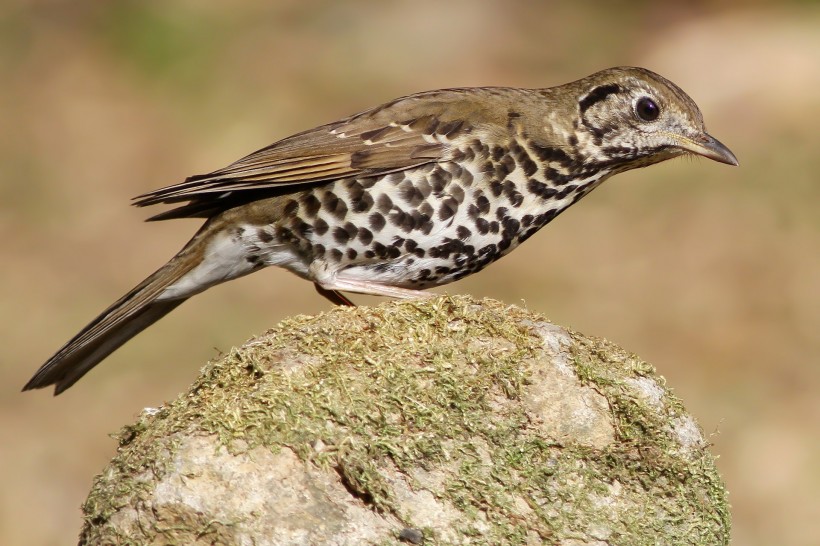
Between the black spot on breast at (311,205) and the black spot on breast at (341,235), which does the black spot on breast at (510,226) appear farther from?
the black spot on breast at (311,205)

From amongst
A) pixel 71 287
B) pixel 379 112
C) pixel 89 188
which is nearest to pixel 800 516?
pixel 379 112

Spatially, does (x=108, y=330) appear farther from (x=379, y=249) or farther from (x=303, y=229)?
(x=379, y=249)

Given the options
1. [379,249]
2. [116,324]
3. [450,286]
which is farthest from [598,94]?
[450,286]

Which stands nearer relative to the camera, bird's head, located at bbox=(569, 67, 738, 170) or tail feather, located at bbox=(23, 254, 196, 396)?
tail feather, located at bbox=(23, 254, 196, 396)

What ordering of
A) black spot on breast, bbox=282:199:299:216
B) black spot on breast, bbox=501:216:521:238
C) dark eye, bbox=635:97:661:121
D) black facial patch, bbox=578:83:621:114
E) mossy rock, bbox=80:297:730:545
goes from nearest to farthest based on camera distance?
mossy rock, bbox=80:297:730:545 → black spot on breast, bbox=501:216:521:238 → black spot on breast, bbox=282:199:299:216 → dark eye, bbox=635:97:661:121 → black facial patch, bbox=578:83:621:114

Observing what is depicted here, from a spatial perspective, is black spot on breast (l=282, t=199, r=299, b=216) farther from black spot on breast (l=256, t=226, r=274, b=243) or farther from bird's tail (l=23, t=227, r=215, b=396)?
bird's tail (l=23, t=227, r=215, b=396)

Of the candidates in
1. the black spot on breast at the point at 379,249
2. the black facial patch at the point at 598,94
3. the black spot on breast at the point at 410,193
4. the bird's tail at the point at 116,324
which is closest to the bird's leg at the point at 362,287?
the black spot on breast at the point at 379,249

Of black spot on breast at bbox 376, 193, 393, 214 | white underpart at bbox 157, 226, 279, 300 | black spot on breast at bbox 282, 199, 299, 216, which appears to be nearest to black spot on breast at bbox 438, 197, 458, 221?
black spot on breast at bbox 376, 193, 393, 214
